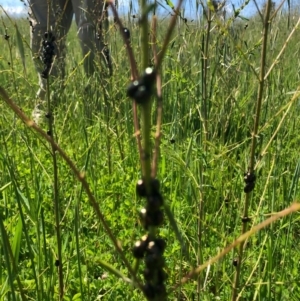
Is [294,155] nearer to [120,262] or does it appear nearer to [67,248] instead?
[120,262]

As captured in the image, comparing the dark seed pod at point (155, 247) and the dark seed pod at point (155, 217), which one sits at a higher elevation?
the dark seed pod at point (155, 217)

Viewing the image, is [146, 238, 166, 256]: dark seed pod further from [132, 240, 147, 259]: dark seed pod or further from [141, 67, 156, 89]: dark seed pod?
[141, 67, 156, 89]: dark seed pod

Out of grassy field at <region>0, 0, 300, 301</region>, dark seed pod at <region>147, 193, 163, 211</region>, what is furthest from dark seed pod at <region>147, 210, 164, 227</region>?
grassy field at <region>0, 0, 300, 301</region>

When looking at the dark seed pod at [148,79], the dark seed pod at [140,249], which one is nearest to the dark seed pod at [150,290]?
the dark seed pod at [140,249]

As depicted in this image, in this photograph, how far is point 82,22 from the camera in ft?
8.87

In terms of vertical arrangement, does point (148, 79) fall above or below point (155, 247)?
above

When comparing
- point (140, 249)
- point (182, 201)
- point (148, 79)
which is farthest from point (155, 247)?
point (182, 201)

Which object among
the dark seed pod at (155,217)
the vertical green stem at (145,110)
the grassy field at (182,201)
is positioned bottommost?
the grassy field at (182,201)

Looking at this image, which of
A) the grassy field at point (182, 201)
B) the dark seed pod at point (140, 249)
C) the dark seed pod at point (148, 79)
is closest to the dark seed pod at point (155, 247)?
the dark seed pod at point (140, 249)

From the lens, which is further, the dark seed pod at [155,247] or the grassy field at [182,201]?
the grassy field at [182,201]

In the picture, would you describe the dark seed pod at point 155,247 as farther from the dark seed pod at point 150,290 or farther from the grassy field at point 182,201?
the grassy field at point 182,201

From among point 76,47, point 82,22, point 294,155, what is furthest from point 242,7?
point 76,47

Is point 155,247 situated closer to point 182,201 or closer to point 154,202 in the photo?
point 154,202

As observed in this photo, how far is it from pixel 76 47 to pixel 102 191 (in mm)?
4057
